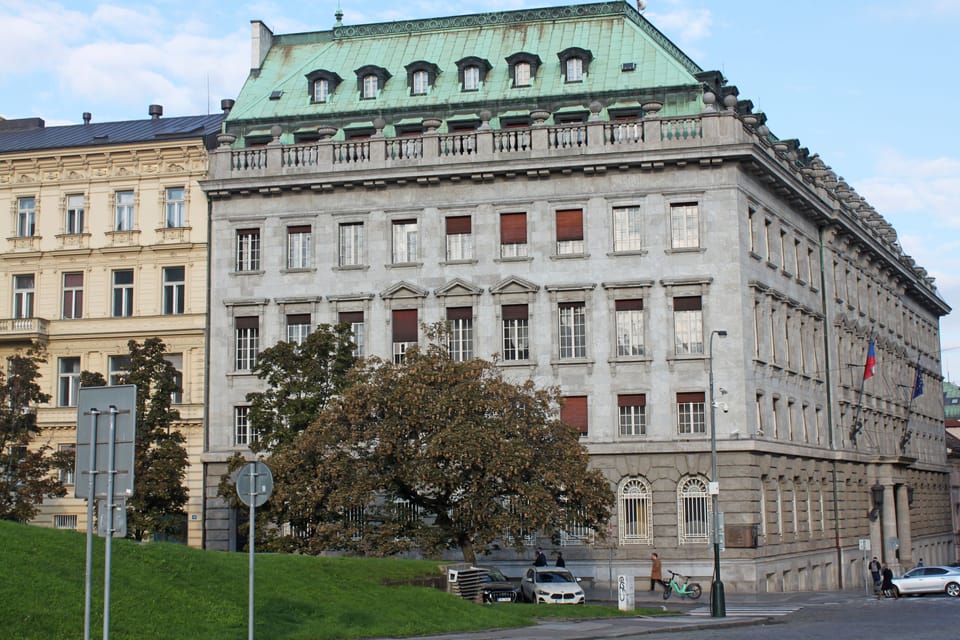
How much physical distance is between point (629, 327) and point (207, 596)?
31219 mm

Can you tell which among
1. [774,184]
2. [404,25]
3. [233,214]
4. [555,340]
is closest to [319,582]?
[555,340]

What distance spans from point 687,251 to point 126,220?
25862 mm

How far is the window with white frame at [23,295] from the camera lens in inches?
2447

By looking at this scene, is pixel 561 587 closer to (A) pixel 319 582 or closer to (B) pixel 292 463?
→ (B) pixel 292 463

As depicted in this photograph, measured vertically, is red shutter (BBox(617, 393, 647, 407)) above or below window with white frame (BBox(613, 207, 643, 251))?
below

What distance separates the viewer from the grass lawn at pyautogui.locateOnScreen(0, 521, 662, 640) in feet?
78.8

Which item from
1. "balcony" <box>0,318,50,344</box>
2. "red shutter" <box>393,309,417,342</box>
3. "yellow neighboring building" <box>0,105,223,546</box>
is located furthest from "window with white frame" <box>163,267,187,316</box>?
"red shutter" <box>393,309,417,342</box>

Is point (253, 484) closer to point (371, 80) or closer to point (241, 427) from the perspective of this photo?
point (241, 427)

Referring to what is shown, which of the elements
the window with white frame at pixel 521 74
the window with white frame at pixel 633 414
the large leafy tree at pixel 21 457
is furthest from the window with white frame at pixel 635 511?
the large leafy tree at pixel 21 457

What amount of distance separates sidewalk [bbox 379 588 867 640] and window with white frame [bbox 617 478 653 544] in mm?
2492

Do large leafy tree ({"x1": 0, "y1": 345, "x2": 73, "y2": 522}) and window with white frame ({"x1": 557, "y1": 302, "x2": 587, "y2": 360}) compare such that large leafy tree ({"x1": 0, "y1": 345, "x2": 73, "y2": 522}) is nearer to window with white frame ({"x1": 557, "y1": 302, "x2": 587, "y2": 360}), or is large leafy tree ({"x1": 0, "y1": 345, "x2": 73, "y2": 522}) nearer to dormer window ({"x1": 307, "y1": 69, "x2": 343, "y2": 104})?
dormer window ({"x1": 307, "y1": 69, "x2": 343, "y2": 104})

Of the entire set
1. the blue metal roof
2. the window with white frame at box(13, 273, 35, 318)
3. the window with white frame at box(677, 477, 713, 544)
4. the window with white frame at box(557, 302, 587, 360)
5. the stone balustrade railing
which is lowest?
the window with white frame at box(677, 477, 713, 544)

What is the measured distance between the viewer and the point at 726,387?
54781 millimetres

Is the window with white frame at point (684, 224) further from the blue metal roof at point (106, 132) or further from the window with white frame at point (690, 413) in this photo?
the blue metal roof at point (106, 132)
